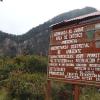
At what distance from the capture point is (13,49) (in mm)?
51344

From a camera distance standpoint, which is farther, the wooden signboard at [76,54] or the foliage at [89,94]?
the foliage at [89,94]

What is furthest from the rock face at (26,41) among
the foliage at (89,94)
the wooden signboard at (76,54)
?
the wooden signboard at (76,54)

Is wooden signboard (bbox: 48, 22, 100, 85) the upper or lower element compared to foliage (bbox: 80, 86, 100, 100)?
upper

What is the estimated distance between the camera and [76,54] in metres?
9.86

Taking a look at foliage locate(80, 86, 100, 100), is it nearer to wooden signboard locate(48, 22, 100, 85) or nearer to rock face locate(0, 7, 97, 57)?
wooden signboard locate(48, 22, 100, 85)

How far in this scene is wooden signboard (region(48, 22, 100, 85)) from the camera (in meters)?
9.16

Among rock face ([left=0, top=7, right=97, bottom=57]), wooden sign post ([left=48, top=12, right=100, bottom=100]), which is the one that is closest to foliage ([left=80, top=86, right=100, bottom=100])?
wooden sign post ([left=48, top=12, right=100, bottom=100])

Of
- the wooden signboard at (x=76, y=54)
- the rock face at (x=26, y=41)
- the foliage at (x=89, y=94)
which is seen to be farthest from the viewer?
the rock face at (x=26, y=41)

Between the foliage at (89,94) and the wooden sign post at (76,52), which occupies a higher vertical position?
the wooden sign post at (76,52)

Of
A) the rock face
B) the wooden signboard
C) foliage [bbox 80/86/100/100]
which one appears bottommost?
foliage [bbox 80/86/100/100]

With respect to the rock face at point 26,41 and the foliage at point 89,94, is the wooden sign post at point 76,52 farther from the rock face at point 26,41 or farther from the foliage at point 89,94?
the rock face at point 26,41

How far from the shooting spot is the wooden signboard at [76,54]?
9.16m

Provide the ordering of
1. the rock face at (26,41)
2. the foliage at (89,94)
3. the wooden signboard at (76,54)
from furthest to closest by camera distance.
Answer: the rock face at (26,41)
the foliage at (89,94)
the wooden signboard at (76,54)

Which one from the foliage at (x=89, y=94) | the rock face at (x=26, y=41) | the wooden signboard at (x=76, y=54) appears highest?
the rock face at (x=26, y=41)
